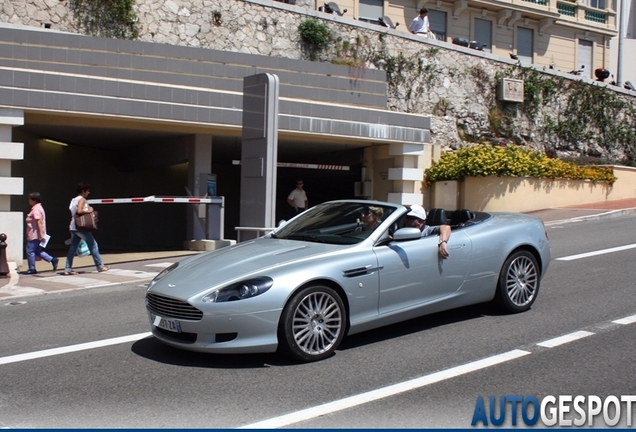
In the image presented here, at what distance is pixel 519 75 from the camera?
2558cm

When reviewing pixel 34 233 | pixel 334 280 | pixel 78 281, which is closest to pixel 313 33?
pixel 34 233

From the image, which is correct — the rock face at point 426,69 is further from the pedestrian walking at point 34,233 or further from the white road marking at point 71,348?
the white road marking at point 71,348

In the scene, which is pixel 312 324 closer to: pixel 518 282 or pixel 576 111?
pixel 518 282

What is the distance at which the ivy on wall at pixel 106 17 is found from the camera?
752 inches

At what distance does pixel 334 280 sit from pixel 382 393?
1247 millimetres

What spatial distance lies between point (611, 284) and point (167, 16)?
1464 cm

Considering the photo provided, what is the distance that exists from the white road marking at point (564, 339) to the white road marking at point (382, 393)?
0.38 meters

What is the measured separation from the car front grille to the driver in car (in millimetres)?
2516

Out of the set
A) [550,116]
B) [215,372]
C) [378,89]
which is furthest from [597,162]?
[215,372]

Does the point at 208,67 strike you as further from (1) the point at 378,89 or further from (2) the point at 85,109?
(1) the point at 378,89

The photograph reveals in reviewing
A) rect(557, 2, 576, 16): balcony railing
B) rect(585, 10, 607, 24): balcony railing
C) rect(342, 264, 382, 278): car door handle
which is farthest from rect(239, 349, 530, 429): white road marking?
rect(585, 10, 607, 24): balcony railing

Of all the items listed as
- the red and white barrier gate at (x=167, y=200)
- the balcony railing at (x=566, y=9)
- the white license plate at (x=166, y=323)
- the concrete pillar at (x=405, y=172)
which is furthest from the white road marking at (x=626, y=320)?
the balcony railing at (x=566, y=9)

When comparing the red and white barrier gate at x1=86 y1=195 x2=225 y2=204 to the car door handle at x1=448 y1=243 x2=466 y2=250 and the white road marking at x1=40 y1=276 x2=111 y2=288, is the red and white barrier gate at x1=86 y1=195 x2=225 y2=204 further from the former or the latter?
the car door handle at x1=448 y1=243 x2=466 y2=250

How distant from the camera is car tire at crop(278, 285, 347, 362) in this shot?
623 cm
